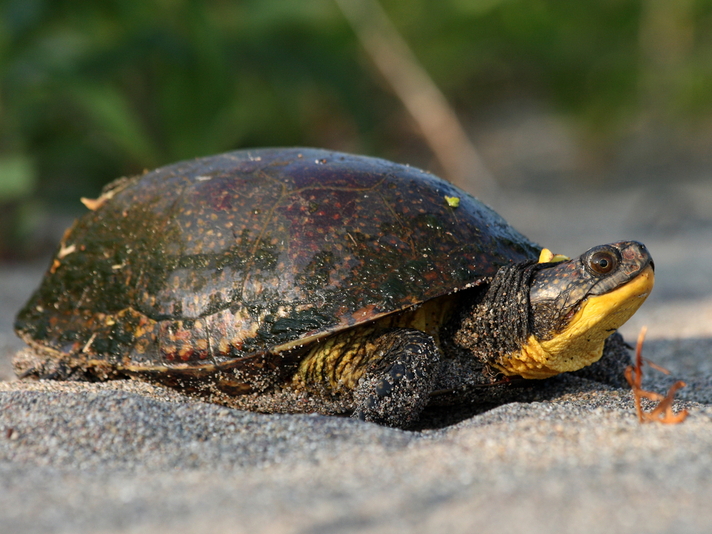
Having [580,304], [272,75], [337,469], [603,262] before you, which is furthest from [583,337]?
[272,75]

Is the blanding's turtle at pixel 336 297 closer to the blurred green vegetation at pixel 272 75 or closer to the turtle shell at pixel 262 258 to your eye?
the turtle shell at pixel 262 258

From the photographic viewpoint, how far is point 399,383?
194 cm

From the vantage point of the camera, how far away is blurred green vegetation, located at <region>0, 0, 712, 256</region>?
545 centimetres

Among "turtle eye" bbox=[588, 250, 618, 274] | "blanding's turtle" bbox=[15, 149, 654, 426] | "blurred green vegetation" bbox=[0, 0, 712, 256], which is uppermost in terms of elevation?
"blurred green vegetation" bbox=[0, 0, 712, 256]

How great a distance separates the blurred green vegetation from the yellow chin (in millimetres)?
4307

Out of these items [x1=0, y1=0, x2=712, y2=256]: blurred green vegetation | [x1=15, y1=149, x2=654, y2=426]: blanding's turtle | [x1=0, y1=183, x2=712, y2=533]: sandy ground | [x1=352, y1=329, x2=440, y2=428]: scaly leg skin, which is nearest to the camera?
[x1=0, y1=183, x2=712, y2=533]: sandy ground

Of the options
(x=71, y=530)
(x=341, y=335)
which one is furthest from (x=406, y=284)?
(x=71, y=530)

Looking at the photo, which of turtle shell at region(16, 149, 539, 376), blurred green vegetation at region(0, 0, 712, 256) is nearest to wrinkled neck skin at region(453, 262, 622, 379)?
turtle shell at region(16, 149, 539, 376)

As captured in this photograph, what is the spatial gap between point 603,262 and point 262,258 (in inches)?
44.8

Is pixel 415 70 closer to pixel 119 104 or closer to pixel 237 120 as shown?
pixel 237 120

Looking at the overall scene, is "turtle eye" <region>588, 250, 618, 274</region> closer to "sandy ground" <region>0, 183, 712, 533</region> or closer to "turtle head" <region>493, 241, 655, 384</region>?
"turtle head" <region>493, 241, 655, 384</region>

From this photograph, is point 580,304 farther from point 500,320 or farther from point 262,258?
point 262,258

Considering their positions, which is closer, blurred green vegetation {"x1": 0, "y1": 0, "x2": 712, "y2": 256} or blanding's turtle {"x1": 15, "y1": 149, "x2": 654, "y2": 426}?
blanding's turtle {"x1": 15, "y1": 149, "x2": 654, "y2": 426}

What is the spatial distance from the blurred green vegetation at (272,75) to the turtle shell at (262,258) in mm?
2973
